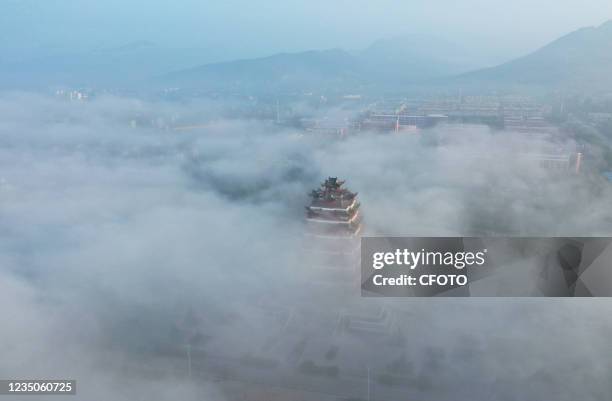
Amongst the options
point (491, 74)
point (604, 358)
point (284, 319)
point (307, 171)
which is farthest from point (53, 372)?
point (491, 74)

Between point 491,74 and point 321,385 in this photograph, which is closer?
point 321,385

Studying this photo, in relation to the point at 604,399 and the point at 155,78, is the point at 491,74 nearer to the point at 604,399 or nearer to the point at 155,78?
the point at 155,78

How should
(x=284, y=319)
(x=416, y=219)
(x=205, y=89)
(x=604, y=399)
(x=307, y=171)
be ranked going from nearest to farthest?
(x=604, y=399) → (x=284, y=319) → (x=416, y=219) → (x=307, y=171) → (x=205, y=89)

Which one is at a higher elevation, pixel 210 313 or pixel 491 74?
pixel 491 74

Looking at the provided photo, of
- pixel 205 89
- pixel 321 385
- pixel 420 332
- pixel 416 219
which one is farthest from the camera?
pixel 205 89

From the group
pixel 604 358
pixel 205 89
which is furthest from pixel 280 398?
pixel 205 89

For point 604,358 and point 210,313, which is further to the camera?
point 210,313

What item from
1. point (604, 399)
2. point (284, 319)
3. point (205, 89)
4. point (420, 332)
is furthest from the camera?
point (205, 89)

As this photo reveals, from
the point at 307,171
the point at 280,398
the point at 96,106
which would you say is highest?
the point at 96,106

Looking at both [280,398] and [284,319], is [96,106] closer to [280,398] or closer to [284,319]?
[284,319]
